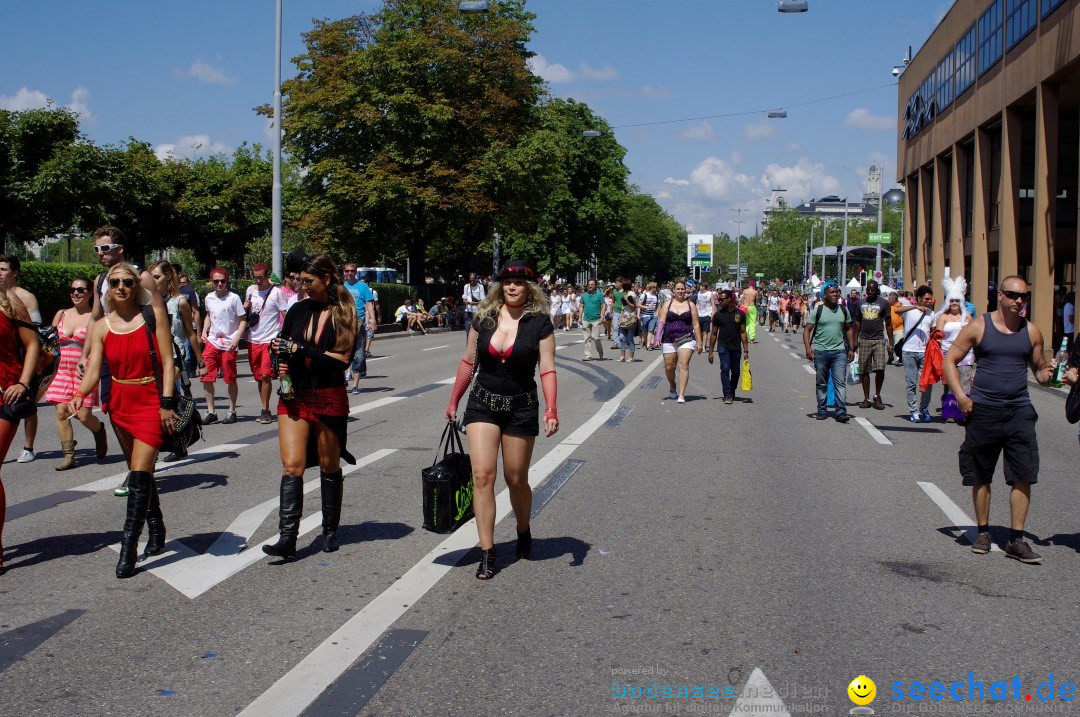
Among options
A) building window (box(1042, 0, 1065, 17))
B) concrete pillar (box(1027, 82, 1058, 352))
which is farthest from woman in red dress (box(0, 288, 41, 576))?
concrete pillar (box(1027, 82, 1058, 352))

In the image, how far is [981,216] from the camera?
126 feet

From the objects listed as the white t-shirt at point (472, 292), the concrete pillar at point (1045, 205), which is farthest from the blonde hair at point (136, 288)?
the concrete pillar at point (1045, 205)

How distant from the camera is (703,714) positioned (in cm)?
388

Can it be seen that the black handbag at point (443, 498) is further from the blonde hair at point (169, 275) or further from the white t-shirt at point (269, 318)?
the white t-shirt at point (269, 318)

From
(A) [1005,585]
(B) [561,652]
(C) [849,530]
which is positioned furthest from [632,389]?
(B) [561,652]

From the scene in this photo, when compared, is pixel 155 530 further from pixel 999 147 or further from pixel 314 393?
pixel 999 147

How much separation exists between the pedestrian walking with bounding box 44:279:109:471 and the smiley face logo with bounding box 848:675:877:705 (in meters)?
6.91

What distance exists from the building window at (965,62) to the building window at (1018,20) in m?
5.33

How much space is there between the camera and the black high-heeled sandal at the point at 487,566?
5.58 m

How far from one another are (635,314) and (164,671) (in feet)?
64.9

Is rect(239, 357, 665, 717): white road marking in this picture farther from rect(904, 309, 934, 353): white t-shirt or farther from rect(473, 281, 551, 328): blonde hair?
rect(904, 309, 934, 353): white t-shirt

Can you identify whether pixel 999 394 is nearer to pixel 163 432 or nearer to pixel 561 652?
pixel 561 652

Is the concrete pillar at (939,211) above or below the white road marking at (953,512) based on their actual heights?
above

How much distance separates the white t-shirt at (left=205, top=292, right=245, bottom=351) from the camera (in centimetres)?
1189
